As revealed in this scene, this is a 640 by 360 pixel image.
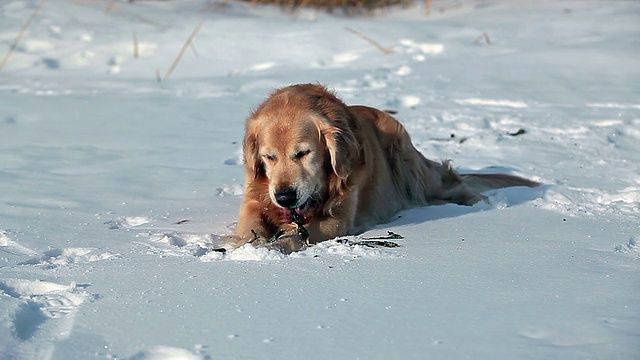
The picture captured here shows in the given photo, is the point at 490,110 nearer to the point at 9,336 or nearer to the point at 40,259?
the point at 40,259

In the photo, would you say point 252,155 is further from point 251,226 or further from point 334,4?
point 334,4

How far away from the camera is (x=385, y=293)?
3281mm

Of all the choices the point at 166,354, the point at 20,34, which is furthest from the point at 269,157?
the point at 20,34

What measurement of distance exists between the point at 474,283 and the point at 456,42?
6.86 m

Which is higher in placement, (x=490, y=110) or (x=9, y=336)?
(x=9, y=336)

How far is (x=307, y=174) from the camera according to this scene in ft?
14.8

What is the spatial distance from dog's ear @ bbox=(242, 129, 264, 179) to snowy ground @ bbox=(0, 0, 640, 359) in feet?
1.07

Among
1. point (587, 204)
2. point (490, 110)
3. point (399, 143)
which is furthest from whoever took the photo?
point (490, 110)

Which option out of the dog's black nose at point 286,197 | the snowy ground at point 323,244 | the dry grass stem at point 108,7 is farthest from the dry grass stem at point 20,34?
the dog's black nose at point 286,197

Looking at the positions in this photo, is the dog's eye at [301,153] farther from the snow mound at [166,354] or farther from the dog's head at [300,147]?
the snow mound at [166,354]

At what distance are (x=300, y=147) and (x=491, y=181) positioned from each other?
5.29 feet

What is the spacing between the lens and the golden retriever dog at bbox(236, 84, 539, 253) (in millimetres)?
4461

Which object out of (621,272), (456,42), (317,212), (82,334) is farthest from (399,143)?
Result: (456,42)

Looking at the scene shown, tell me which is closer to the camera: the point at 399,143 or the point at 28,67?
the point at 399,143
